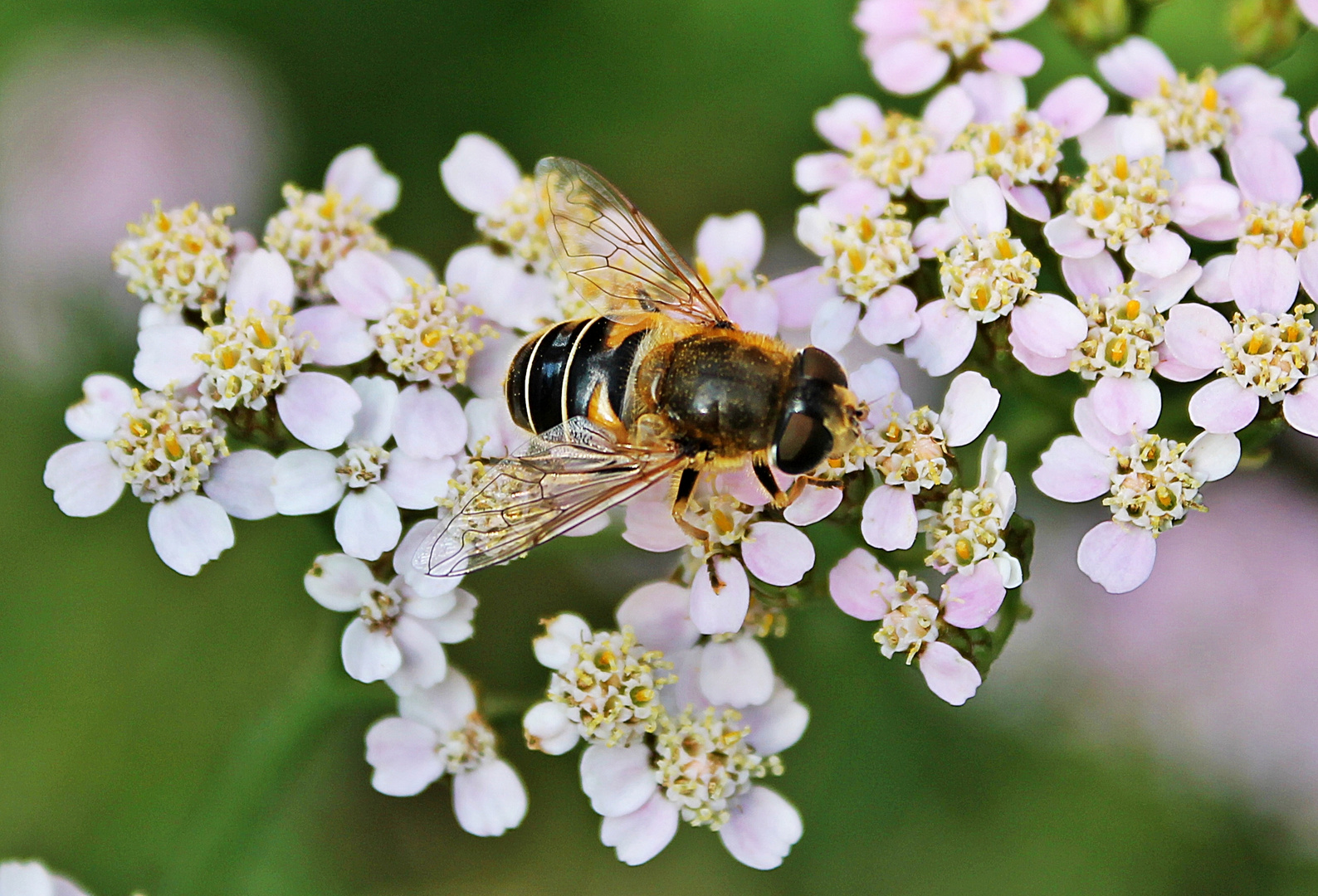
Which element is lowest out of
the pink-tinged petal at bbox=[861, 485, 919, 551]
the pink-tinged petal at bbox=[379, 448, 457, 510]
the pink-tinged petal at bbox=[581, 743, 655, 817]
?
the pink-tinged petal at bbox=[581, 743, 655, 817]

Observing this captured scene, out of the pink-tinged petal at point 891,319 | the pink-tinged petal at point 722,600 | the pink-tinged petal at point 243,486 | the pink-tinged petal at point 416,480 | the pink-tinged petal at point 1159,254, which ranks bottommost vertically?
the pink-tinged petal at point 243,486

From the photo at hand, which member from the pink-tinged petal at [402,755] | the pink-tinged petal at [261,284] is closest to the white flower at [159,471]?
the pink-tinged petal at [261,284]

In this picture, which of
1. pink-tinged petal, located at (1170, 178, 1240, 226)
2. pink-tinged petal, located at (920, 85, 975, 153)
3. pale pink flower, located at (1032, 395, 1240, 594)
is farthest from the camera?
pink-tinged petal, located at (920, 85, 975, 153)

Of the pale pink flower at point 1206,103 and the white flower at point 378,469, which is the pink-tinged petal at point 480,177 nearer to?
the white flower at point 378,469

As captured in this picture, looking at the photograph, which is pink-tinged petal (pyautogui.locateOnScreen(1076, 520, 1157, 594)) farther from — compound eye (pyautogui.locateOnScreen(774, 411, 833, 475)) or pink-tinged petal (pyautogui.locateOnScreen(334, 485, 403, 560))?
pink-tinged petal (pyautogui.locateOnScreen(334, 485, 403, 560))

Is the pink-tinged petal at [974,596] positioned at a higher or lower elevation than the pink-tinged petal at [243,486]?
higher

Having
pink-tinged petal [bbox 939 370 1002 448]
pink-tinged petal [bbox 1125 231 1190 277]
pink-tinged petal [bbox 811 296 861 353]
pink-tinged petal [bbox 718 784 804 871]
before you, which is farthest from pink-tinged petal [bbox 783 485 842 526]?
pink-tinged petal [bbox 1125 231 1190 277]

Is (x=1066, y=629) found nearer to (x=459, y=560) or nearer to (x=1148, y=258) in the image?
(x=1148, y=258)

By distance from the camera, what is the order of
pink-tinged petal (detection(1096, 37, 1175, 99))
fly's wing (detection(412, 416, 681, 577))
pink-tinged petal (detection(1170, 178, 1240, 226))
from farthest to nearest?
pink-tinged petal (detection(1096, 37, 1175, 99)), pink-tinged petal (detection(1170, 178, 1240, 226)), fly's wing (detection(412, 416, 681, 577))
